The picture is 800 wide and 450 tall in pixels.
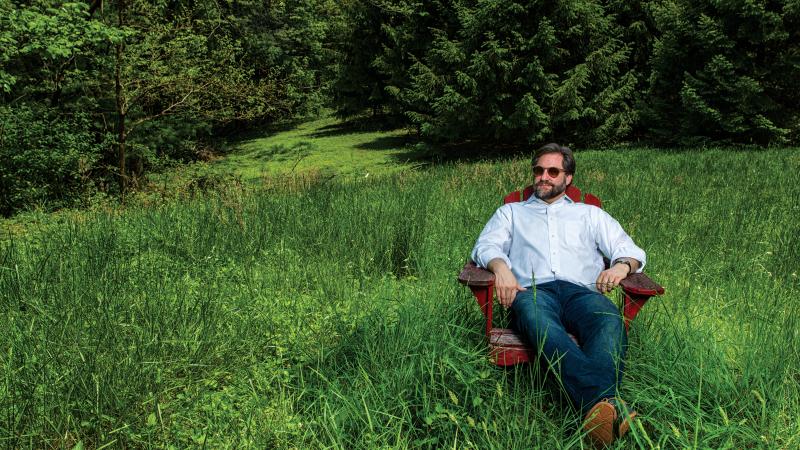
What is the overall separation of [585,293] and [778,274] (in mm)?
2583

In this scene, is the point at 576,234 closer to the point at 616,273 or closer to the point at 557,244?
the point at 557,244

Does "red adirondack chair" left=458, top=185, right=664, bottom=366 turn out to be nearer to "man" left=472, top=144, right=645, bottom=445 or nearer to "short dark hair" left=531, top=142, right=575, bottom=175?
"man" left=472, top=144, right=645, bottom=445

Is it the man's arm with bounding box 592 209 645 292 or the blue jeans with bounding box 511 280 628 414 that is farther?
the man's arm with bounding box 592 209 645 292

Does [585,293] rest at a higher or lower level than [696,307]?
higher

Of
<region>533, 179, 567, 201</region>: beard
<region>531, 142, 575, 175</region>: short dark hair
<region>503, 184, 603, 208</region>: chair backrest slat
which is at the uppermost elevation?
<region>531, 142, 575, 175</region>: short dark hair

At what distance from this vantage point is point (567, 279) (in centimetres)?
307

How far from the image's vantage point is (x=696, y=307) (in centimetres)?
360

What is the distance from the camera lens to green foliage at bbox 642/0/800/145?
13.9 metres

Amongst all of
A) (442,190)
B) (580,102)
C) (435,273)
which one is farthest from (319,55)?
(435,273)

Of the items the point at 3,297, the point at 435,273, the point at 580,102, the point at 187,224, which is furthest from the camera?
the point at 580,102

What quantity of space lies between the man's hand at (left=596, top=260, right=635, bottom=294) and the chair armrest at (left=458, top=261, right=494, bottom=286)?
2.18 ft

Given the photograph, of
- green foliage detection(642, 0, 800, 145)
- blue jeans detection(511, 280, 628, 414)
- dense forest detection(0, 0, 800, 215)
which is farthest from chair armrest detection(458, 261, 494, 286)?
green foliage detection(642, 0, 800, 145)

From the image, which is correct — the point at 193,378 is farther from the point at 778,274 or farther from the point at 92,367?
the point at 778,274

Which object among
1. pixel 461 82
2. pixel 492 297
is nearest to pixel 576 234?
pixel 492 297
